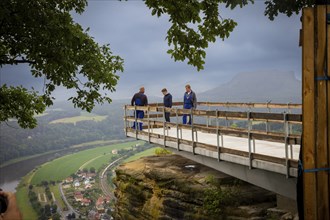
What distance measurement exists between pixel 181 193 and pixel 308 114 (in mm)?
9638

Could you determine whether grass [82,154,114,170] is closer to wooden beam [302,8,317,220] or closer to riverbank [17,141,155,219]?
riverbank [17,141,155,219]

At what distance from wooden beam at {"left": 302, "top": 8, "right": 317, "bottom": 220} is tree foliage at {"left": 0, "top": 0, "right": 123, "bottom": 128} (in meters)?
7.23

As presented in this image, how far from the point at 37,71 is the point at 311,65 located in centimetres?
937

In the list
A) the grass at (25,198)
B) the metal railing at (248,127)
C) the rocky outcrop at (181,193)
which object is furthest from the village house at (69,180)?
the metal railing at (248,127)

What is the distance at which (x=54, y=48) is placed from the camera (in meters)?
10.1

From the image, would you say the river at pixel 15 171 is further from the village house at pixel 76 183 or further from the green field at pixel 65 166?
the village house at pixel 76 183

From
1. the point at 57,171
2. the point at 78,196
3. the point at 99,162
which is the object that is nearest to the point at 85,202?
the point at 78,196

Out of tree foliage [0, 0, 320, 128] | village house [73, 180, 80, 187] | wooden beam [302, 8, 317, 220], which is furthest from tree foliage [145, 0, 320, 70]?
village house [73, 180, 80, 187]

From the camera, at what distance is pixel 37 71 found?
1167 centimetres

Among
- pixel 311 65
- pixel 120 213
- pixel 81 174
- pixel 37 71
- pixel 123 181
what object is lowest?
pixel 81 174

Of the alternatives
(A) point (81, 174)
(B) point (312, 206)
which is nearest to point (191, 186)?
(B) point (312, 206)

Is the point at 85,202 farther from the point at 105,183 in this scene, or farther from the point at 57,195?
the point at 57,195

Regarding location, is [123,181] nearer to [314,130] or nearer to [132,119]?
[132,119]

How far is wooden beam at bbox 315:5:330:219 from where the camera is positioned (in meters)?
4.76
